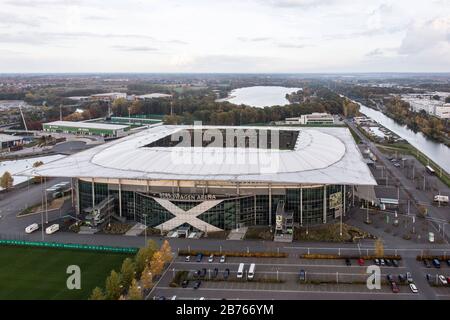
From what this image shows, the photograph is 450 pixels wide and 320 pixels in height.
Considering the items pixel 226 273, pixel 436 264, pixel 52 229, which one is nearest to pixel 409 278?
pixel 436 264

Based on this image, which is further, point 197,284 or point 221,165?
point 221,165

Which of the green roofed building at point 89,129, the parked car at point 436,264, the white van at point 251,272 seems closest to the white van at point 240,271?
the white van at point 251,272

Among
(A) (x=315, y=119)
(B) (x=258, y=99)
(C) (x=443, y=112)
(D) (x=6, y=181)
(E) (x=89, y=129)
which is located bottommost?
(D) (x=6, y=181)

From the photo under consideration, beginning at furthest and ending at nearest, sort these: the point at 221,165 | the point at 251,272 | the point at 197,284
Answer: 1. the point at 221,165
2. the point at 251,272
3. the point at 197,284

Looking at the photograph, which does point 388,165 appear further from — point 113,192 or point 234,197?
point 113,192

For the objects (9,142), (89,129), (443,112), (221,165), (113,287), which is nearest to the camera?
(113,287)

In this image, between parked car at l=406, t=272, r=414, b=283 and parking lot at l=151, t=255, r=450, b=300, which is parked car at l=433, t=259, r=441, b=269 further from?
parked car at l=406, t=272, r=414, b=283

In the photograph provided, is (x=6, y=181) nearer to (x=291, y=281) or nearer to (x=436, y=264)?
Result: (x=291, y=281)
